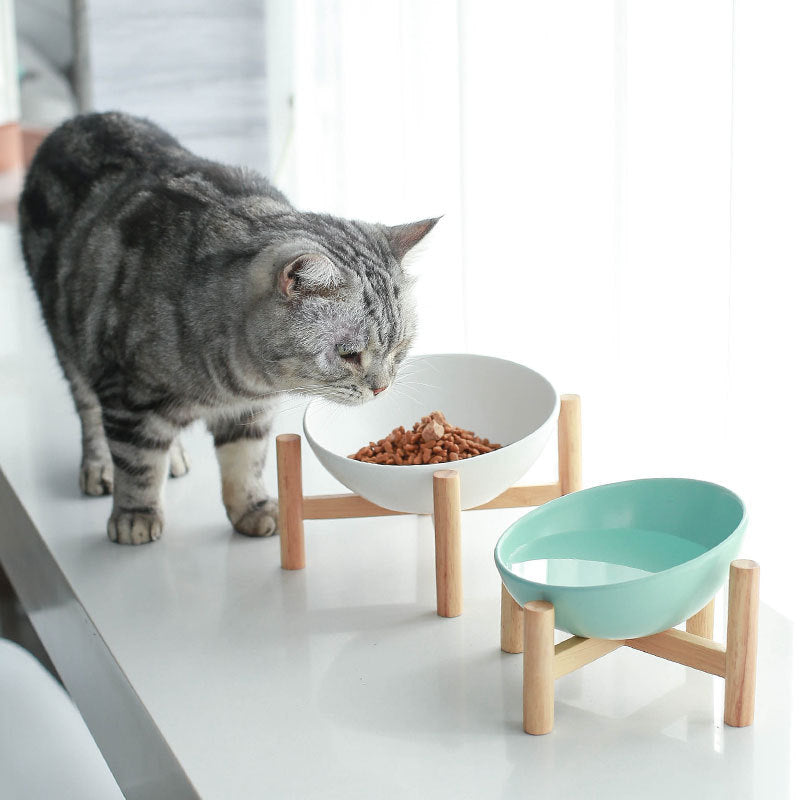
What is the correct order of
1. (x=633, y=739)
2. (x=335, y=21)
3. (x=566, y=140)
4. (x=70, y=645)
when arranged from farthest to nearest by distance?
(x=335, y=21)
(x=566, y=140)
(x=70, y=645)
(x=633, y=739)

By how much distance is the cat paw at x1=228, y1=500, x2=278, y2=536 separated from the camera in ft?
4.12

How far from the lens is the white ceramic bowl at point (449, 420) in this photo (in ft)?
3.30

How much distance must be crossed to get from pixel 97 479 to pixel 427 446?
60 centimetres

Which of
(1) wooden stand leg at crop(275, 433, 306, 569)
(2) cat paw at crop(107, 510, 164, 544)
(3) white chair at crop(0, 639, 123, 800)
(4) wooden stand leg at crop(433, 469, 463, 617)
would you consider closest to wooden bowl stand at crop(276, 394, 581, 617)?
(1) wooden stand leg at crop(275, 433, 306, 569)

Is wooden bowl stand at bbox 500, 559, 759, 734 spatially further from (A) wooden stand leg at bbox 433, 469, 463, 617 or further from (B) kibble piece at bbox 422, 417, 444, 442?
(B) kibble piece at bbox 422, 417, 444, 442

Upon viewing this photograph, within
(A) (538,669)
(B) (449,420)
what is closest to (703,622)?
(A) (538,669)

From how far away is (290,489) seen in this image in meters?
1.12

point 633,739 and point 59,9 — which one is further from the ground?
point 59,9

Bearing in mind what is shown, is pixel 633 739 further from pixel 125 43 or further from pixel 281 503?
pixel 125 43

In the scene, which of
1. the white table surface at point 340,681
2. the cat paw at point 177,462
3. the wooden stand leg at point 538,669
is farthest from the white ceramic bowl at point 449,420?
the cat paw at point 177,462

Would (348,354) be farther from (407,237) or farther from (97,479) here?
(97,479)

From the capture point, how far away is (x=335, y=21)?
2133 millimetres

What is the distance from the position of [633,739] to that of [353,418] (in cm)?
54

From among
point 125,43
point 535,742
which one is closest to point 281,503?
point 535,742
